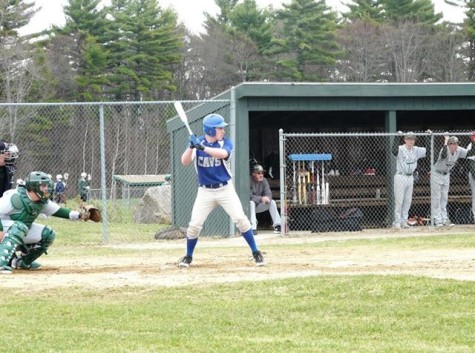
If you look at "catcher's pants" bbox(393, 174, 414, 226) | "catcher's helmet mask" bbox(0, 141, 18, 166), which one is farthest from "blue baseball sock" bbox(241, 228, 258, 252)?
"catcher's pants" bbox(393, 174, 414, 226)

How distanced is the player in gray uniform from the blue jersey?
1.41 metres

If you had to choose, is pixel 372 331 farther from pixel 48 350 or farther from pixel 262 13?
pixel 262 13

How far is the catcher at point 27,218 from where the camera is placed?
38.9 ft

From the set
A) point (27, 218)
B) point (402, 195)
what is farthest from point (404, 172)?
point (27, 218)

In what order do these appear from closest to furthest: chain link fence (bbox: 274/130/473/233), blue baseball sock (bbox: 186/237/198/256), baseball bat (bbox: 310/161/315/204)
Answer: blue baseball sock (bbox: 186/237/198/256) → chain link fence (bbox: 274/130/473/233) → baseball bat (bbox: 310/161/315/204)

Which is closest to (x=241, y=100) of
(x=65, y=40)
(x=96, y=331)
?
(x=96, y=331)

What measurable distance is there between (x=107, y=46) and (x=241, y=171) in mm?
47391

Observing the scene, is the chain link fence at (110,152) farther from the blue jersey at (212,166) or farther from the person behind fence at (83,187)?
the blue jersey at (212,166)

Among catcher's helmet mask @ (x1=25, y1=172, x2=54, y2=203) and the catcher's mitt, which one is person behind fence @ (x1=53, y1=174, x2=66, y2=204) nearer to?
the catcher's mitt

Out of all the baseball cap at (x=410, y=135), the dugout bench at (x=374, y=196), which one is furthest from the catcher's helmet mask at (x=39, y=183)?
the dugout bench at (x=374, y=196)

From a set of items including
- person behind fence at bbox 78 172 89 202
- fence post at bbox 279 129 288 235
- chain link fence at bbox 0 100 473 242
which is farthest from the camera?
person behind fence at bbox 78 172 89 202

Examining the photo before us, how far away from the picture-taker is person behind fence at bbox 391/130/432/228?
1972 cm

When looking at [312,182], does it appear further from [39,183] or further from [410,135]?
[39,183]

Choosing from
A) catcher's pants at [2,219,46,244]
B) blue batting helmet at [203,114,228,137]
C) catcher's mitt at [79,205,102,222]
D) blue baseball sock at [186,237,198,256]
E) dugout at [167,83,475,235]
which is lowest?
blue baseball sock at [186,237,198,256]
